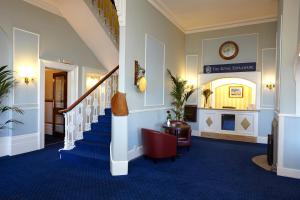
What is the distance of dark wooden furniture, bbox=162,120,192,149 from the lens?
5.47m

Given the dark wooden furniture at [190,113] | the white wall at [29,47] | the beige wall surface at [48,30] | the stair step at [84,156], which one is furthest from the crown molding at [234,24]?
the stair step at [84,156]

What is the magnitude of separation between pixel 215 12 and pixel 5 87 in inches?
231

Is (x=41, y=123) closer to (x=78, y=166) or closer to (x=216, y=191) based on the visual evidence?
(x=78, y=166)

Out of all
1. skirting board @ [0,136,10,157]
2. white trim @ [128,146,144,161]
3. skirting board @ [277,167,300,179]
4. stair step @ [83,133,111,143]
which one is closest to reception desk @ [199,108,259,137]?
skirting board @ [277,167,300,179]

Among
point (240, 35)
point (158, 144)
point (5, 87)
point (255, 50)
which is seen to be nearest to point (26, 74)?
point (5, 87)

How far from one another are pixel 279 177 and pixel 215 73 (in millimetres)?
4170

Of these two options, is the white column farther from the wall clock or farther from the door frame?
the wall clock

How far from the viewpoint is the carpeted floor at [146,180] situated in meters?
3.07

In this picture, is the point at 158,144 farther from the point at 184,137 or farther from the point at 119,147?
the point at 184,137

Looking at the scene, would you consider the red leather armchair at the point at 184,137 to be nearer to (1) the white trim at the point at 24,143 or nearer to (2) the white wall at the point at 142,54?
(2) the white wall at the point at 142,54

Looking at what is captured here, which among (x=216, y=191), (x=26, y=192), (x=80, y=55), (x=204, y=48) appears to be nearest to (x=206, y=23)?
(x=204, y=48)

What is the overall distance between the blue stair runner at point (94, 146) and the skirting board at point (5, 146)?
1.32 meters

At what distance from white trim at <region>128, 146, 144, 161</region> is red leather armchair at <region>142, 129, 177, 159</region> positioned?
295 mm

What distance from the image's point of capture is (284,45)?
3920mm
